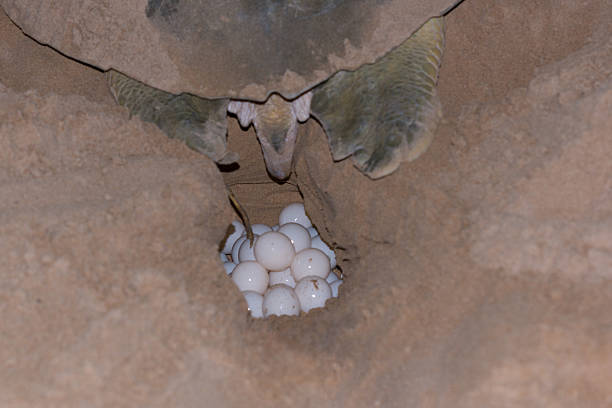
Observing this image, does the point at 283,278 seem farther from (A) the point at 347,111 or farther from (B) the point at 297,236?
(A) the point at 347,111

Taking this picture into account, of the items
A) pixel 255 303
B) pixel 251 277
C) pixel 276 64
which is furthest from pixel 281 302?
pixel 276 64

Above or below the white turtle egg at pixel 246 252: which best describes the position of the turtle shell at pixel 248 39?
above

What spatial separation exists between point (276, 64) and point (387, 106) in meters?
0.41

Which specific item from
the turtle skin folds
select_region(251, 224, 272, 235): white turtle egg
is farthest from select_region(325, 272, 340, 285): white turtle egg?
the turtle skin folds

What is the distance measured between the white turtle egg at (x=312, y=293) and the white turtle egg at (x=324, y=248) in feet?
0.95

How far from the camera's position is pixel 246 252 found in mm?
2490

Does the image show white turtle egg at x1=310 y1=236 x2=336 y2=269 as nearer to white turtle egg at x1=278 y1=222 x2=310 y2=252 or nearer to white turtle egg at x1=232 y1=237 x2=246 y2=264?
white turtle egg at x1=278 y1=222 x2=310 y2=252

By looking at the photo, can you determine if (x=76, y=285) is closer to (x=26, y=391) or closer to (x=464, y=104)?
(x=26, y=391)

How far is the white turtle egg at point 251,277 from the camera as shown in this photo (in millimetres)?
2326

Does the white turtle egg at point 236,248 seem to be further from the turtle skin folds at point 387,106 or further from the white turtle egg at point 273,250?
the turtle skin folds at point 387,106

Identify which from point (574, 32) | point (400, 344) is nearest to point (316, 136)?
point (400, 344)

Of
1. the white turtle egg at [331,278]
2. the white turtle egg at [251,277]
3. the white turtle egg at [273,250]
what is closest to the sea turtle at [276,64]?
the white turtle egg at [273,250]

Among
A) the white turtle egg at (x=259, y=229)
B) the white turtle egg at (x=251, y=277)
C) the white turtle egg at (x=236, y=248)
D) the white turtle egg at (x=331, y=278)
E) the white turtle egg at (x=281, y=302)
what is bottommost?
the white turtle egg at (x=236, y=248)

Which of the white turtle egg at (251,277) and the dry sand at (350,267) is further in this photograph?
the white turtle egg at (251,277)
